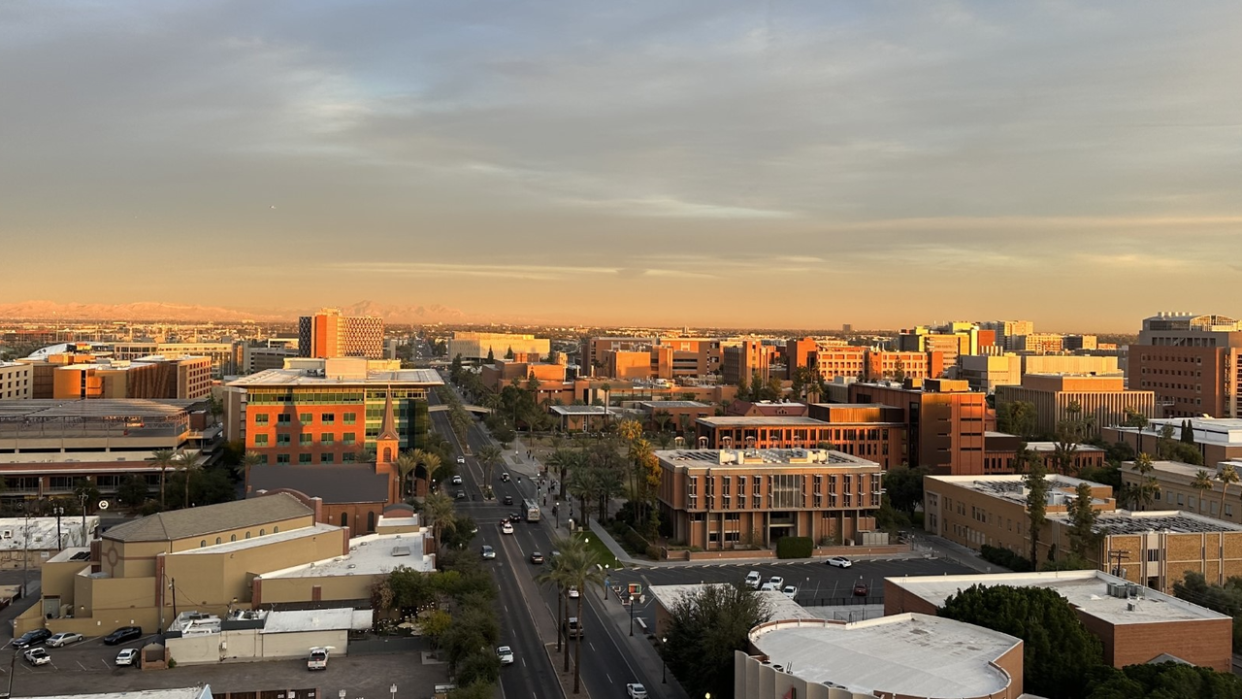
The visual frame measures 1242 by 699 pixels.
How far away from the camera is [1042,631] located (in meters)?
49.2

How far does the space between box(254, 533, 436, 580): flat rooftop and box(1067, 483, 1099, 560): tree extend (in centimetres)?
4885

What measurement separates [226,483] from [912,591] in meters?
76.9

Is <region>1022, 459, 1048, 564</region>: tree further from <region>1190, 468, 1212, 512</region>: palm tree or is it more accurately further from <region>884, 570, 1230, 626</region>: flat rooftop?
<region>1190, 468, 1212, 512</region>: palm tree

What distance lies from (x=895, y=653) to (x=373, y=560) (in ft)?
135

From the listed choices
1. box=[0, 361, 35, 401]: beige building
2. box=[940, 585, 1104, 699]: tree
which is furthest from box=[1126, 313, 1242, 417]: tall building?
box=[0, 361, 35, 401]: beige building

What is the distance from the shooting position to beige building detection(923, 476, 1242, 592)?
74.0 meters

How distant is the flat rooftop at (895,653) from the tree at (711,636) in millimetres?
1272

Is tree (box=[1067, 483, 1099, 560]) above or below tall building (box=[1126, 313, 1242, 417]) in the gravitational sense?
below

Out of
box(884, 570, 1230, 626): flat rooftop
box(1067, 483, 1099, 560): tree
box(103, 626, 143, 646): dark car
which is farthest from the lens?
box(1067, 483, 1099, 560): tree

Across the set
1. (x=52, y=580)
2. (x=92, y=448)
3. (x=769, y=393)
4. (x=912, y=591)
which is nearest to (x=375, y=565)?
(x=52, y=580)

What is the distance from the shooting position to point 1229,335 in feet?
570

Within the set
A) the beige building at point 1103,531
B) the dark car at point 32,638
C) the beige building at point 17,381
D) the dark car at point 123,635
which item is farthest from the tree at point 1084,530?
the beige building at point 17,381

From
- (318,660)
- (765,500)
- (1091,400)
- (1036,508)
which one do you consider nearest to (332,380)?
(765,500)

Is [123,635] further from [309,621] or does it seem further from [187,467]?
[187,467]
